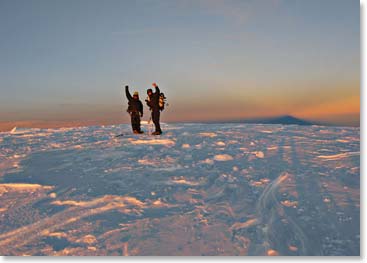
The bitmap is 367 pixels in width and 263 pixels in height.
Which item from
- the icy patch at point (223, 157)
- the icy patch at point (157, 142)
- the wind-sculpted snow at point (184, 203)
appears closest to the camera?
the wind-sculpted snow at point (184, 203)

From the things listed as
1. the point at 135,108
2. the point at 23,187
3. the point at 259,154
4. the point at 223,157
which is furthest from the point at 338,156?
the point at 135,108

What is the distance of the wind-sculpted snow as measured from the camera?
380 centimetres

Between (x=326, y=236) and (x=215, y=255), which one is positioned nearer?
(x=215, y=255)

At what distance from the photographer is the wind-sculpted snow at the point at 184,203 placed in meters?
3.80

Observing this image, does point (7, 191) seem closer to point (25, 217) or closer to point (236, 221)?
point (25, 217)

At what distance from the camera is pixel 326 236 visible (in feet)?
12.5

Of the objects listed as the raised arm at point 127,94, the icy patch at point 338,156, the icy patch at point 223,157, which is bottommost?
the icy patch at point 223,157

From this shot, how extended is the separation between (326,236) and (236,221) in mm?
1239

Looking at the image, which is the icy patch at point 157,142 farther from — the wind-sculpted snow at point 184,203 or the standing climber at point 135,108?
the standing climber at point 135,108

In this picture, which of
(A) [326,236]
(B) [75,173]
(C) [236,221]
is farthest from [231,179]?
(B) [75,173]

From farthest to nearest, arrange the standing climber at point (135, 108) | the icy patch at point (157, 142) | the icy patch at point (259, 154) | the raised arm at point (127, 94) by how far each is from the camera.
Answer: the standing climber at point (135, 108), the raised arm at point (127, 94), the icy patch at point (157, 142), the icy patch at point (259, 154)

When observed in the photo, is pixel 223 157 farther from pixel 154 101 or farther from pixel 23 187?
pixel 23 187

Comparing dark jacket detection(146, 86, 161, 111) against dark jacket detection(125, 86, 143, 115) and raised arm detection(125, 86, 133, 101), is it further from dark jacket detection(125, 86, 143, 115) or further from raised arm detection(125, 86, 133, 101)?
raised arm detection(125, 86, 133, 101)

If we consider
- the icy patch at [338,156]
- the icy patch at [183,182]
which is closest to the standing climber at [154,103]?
the icy patch at [183,182]
